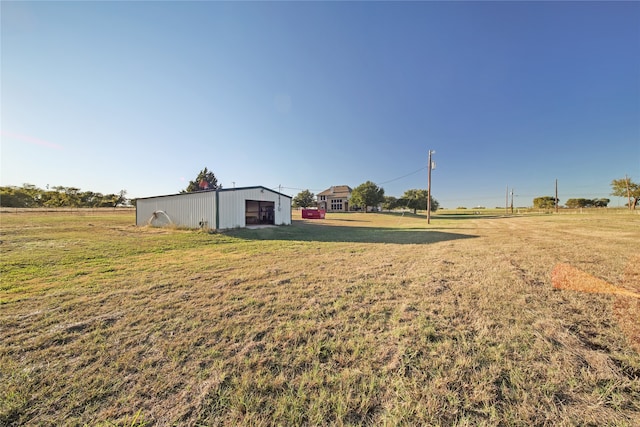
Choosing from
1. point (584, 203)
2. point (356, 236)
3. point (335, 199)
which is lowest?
point (356, 236)

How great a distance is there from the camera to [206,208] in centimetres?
1327

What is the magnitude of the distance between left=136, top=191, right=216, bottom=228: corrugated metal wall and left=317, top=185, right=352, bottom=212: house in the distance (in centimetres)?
3679

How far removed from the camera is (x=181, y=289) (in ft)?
13.7

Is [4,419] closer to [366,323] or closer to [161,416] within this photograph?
[161,416]

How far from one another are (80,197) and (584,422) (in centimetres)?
8586

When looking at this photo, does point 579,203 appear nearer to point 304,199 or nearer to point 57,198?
point 304,199

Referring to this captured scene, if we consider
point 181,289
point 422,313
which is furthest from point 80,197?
point 422,313

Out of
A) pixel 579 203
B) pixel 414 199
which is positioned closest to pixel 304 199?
pixel 414 199

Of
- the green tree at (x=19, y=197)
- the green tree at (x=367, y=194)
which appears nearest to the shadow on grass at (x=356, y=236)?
the green tree at (x=367, y=194)

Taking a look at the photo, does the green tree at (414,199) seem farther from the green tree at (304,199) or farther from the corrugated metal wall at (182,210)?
the corrugated metal wall at (182,210)

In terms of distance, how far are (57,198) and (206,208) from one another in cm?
7516

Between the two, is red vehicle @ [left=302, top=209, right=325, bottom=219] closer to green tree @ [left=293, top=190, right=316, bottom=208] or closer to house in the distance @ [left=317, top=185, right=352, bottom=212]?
house in the distance @ [left=317, top=185, right=352, bottom=212]

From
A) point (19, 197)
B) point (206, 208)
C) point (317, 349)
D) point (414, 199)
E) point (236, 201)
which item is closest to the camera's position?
point (317, 349)

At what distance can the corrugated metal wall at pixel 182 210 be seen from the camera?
1322cm
